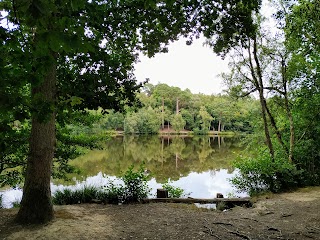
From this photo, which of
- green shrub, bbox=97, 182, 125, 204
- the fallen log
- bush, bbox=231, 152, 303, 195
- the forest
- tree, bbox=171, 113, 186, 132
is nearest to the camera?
the forest

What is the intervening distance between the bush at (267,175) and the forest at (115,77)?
0.10 feet

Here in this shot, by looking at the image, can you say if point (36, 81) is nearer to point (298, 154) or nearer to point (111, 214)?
point (111, 214)

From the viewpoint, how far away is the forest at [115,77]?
2.31m

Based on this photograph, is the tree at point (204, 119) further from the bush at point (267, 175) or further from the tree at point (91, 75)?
the tree at point (91, 75)

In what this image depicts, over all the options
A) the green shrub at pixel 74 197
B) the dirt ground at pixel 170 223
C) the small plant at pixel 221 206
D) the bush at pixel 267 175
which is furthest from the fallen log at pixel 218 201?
the green shrub at pixel 74 197

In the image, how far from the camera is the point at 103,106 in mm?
5648

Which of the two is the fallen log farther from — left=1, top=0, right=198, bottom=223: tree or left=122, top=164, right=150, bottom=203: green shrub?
left=1, top=0, right=198, bottom=223: tree

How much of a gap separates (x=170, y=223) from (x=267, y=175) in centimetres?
453

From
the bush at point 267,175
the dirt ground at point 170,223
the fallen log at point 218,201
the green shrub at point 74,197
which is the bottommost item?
the dirt ground at point 170,223

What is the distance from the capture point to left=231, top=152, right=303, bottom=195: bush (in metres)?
8.72

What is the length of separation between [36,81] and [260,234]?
4475 millimetres

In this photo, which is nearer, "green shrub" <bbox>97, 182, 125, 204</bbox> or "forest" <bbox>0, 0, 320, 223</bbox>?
"forest" <bbox>0, 0, 320, 223</bbox>

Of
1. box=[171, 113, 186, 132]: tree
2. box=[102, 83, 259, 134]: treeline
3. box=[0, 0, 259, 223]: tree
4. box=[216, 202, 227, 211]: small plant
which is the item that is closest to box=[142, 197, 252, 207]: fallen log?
box=[216, 202, 227, 211]: small plant

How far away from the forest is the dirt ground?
0.53 metres
